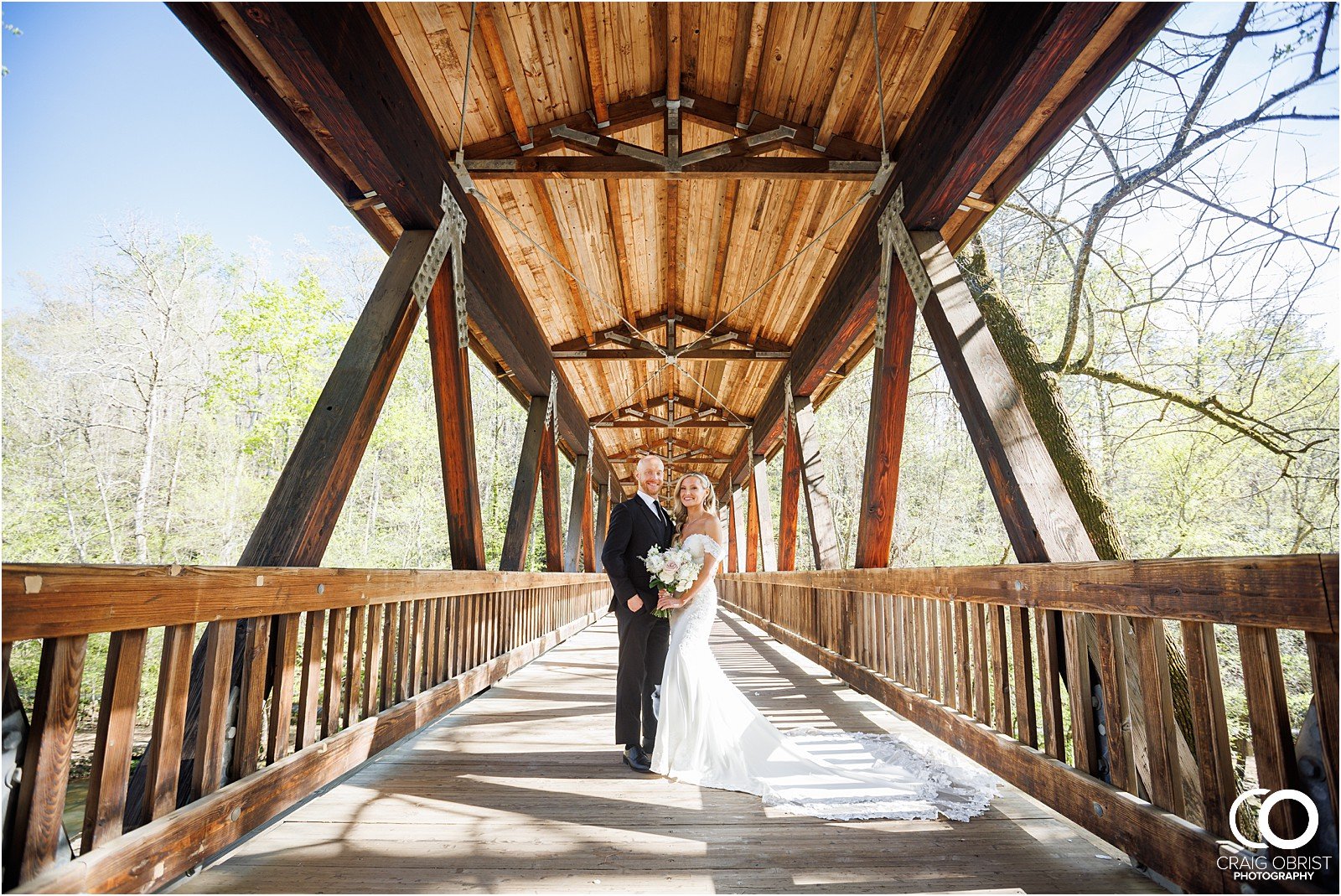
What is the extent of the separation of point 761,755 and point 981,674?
0.98 m

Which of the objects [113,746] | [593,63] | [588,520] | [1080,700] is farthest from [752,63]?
[588,520]

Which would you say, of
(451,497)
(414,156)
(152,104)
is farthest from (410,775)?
(152,104)

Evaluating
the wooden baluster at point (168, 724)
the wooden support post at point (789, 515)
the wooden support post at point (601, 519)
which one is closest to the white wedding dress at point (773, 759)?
the wooden baluster at point (168, 724)

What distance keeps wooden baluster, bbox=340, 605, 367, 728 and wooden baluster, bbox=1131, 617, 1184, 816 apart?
2617mm

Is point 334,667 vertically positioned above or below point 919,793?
above

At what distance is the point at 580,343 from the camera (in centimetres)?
737

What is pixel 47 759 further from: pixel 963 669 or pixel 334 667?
pixel 963 669

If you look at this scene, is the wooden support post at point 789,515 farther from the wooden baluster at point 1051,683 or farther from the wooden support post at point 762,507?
the wooden baluster at point 1051,683

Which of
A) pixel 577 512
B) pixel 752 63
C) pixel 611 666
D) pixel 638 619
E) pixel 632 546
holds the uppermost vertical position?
pixel 752 63

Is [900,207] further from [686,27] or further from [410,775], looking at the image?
[410,775]

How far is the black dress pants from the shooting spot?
3.01 meters

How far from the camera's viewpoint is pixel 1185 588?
1.66m

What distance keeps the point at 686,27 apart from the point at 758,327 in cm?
368

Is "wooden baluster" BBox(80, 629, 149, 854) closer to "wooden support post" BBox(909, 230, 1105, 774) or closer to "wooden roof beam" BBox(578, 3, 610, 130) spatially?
"wooden support post" BBox(909, 230, 1105, 774)
